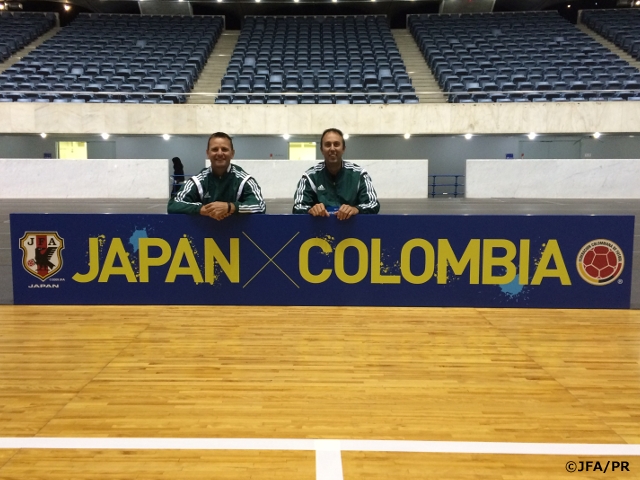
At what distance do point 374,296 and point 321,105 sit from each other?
50.6 ft

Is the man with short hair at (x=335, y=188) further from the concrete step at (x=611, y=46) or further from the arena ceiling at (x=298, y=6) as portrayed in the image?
the arena ceiling at (x=298, y=6)

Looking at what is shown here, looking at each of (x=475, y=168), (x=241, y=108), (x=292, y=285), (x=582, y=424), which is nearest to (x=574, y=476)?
(x=582, y=424)

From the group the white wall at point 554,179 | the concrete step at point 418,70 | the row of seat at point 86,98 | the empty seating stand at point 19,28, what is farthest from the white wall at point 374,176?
the empty seating stand at point 19,28

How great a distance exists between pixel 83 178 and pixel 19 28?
1478 centimetres

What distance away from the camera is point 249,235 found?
4.82m

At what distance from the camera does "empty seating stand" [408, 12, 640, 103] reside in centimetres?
1945

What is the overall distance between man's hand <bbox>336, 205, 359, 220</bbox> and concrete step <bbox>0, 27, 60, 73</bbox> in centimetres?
2304

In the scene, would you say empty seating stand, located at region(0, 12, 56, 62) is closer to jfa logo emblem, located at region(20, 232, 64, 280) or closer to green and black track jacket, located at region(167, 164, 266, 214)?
jfa logo emblem, located at region(20, 232, 64, 280)

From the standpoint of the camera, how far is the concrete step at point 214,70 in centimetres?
2073

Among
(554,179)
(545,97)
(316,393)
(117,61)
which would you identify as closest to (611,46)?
(545,97)

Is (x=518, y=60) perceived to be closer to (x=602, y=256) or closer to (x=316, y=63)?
(x=316, y=63)

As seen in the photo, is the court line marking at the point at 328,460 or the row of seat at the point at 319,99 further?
the row of seat at the point at 319,99

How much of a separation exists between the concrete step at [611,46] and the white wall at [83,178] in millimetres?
20072

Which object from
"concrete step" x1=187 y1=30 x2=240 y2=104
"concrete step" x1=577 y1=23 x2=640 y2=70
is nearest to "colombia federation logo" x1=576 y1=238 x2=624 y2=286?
"concrete step" x1=187 y1=30 x2=240 y2=104
